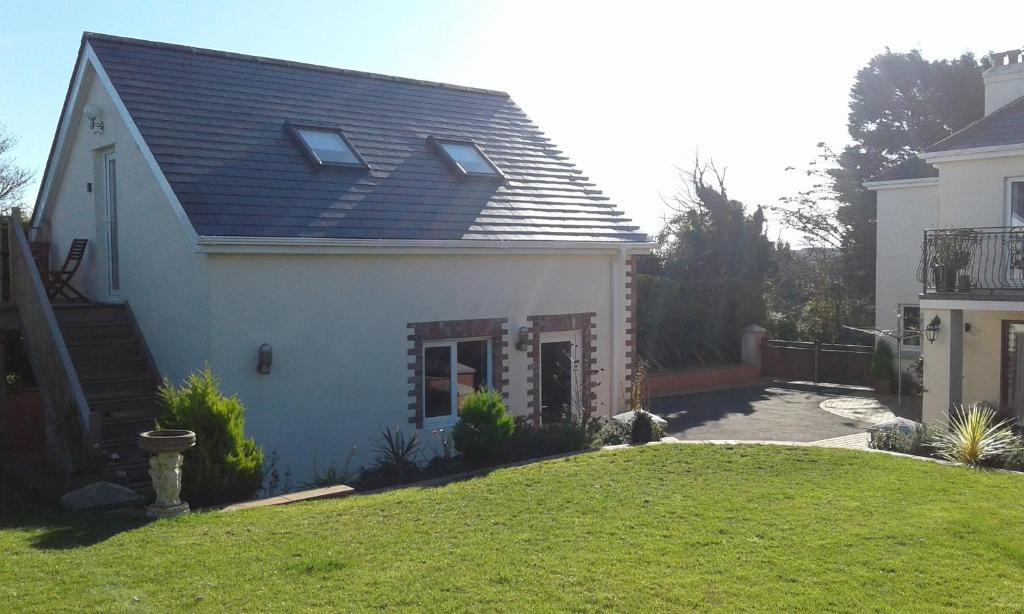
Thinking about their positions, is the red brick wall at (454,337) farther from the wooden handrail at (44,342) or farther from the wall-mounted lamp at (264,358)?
the wooden handrail at (44,342)

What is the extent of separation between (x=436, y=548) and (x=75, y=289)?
10653 mm

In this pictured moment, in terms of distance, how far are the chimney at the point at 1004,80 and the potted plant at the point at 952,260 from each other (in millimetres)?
5163

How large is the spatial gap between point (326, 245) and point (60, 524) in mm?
5180

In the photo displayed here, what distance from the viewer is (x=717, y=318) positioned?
27.8 m

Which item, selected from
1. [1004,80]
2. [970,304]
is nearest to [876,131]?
[1004,80]

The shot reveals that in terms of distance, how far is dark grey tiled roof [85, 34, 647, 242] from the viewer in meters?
12.2

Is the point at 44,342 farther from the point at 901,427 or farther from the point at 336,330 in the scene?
the point at 901,427

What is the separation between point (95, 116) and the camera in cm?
1391

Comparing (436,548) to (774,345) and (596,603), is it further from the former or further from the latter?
(774,345)

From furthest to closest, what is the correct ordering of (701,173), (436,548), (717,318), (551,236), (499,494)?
(701,173), (717,318), (551,236), (499,494), (436,548)

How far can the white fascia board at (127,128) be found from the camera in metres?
11.5

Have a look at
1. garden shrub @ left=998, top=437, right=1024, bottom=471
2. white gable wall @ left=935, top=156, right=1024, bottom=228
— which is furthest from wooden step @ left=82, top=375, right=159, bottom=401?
white gable wall @ left=935, top=156, right=1024, bottom=228

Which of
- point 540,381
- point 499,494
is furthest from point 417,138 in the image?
point 499,494

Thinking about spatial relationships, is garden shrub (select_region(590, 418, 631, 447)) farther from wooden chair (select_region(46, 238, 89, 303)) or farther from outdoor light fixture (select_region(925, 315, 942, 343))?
wooden chair (select_region(46, 238, 89, 303))
